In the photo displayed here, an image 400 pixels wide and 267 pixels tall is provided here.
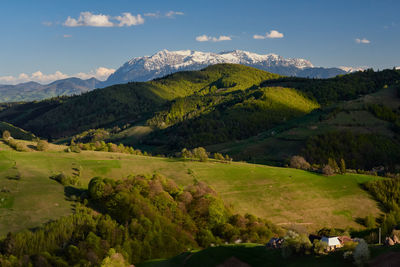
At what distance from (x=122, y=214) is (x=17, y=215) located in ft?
73.2

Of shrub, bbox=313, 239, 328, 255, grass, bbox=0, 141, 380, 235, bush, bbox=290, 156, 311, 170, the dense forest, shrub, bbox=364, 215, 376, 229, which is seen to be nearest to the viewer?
shrub, bbox=313, 239, 328, 255

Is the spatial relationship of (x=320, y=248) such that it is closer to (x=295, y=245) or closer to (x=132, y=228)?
(x=295, y=245)

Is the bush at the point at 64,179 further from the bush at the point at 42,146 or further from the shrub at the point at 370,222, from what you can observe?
A: the shrub at the point at 370,222

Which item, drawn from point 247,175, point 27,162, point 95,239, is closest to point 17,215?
point 95,239

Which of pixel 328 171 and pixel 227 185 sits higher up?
pixel 328 171

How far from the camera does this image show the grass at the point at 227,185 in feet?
298

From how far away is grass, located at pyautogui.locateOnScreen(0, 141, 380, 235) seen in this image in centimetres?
9088

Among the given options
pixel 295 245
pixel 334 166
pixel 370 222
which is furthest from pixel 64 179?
pixel 334 166

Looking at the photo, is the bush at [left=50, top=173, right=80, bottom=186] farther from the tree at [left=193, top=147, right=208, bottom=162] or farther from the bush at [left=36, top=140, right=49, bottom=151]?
the tree at [left=193, top=147, right=208, bottom=162]

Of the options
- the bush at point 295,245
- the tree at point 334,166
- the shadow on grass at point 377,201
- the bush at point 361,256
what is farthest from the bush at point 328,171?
the bush at point 361,256

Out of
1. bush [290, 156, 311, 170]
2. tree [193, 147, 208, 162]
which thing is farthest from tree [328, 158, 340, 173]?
tree [193, 147, 208, 162]

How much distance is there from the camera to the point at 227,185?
131 meters

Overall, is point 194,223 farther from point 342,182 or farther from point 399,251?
point 342,182

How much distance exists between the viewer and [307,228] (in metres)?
104
